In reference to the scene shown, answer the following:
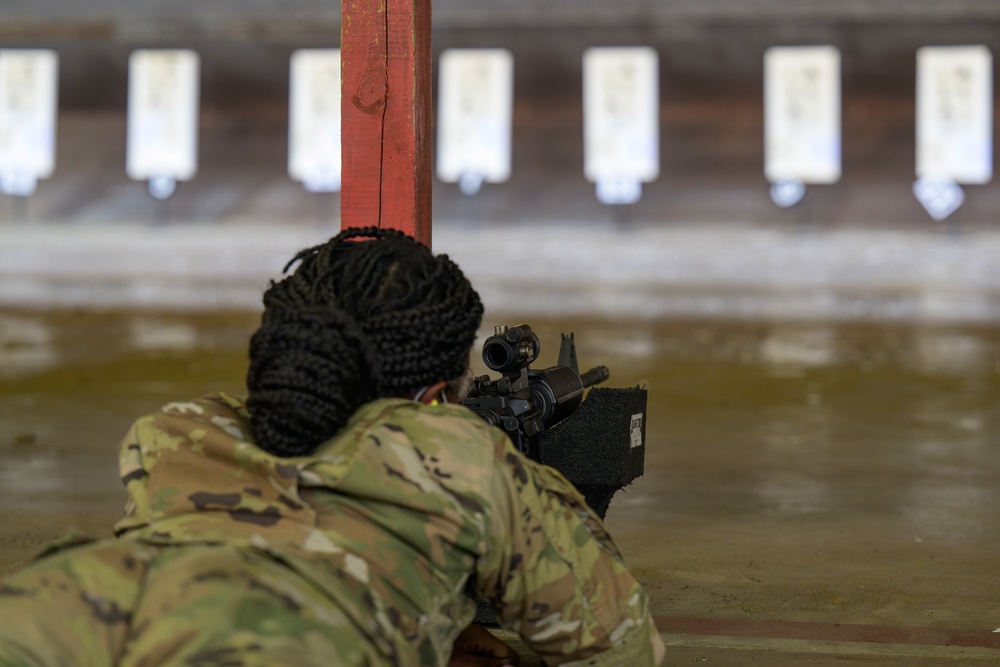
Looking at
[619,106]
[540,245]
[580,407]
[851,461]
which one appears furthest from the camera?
[619,106]

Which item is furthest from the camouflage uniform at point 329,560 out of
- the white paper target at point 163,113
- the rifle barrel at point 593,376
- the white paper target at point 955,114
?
the white paper target at point 163,113

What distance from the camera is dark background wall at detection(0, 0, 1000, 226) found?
1091 cm

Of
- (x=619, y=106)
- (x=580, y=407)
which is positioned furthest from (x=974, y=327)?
(x=580, y=407)

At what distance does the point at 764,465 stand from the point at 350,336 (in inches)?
109

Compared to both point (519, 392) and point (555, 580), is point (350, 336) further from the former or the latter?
point (519, 392)

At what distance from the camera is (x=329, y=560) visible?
109cm

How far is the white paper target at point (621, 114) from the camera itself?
11.4m

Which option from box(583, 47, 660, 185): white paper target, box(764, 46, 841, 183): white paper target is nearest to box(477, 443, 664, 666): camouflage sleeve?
box(583, 47, 660, 185): white paper target

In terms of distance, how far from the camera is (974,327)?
24.5ft

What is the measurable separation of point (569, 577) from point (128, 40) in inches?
460

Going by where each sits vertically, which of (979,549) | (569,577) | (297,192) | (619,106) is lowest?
(979,549)

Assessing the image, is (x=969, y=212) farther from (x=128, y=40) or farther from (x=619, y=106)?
(x=128, y=40)

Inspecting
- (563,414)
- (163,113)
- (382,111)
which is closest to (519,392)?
(563,414)

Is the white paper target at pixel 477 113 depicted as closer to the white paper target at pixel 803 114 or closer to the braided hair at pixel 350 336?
the white paper target at pixel 803 114
